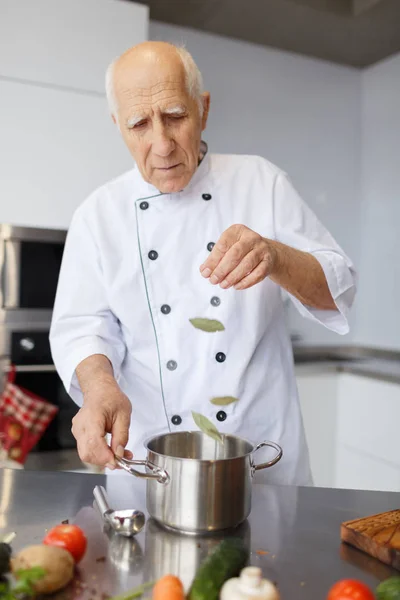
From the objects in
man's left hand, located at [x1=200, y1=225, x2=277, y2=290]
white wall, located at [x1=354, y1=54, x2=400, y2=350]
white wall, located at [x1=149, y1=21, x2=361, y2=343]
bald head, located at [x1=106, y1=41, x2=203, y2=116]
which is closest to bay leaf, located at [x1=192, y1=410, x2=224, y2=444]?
man's left hand, located at [x1=200, y1=225, x2=277, y2=290]

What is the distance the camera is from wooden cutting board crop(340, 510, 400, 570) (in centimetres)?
73

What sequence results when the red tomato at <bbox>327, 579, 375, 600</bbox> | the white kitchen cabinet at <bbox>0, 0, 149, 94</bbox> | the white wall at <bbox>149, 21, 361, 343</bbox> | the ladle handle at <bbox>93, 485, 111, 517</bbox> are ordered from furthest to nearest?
the white wall at <bbox>149, 21, 361, 343</bbox> → the white kitchen cabinet at <bbox>0, 0, 149, 94</bbox> → the ladle handle at <bbox>93, 485, 111, 517</bbox> → the red tomato at <bbox>327, 579, 375, 600</bbox>

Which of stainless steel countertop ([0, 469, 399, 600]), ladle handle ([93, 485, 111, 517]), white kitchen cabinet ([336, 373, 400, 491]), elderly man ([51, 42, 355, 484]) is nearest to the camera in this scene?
stainless steel countertop ([0, 469, 399, 600])

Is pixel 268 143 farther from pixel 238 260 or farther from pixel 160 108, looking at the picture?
pixel 238 260

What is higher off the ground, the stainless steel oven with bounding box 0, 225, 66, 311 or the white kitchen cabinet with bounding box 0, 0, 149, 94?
the white kitchen cabinet with bounding box 0, 0, 149, 94

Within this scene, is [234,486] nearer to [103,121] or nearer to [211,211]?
[211,211]

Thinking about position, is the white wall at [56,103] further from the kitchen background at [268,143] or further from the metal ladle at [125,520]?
the metal ladle at [125,520]

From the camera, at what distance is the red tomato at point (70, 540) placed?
2.31 ft

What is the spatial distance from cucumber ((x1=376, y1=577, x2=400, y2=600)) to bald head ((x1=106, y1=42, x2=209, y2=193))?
2.67 feet

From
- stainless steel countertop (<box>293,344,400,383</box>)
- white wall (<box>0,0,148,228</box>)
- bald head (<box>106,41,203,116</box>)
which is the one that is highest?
white wall (<box>0,0,148,228</box>)

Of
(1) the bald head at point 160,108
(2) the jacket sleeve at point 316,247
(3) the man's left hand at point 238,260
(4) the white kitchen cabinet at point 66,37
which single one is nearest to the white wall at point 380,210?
(4) the white kitchen cabinet at point 66,37

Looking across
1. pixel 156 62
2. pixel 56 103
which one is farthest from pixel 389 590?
pixel 56 103

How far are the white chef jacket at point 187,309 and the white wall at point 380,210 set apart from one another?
1929mm

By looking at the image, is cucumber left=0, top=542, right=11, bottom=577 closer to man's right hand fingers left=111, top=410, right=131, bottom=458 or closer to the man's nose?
man's right hand fingers left=111, top=410, right=131, bottom=458
